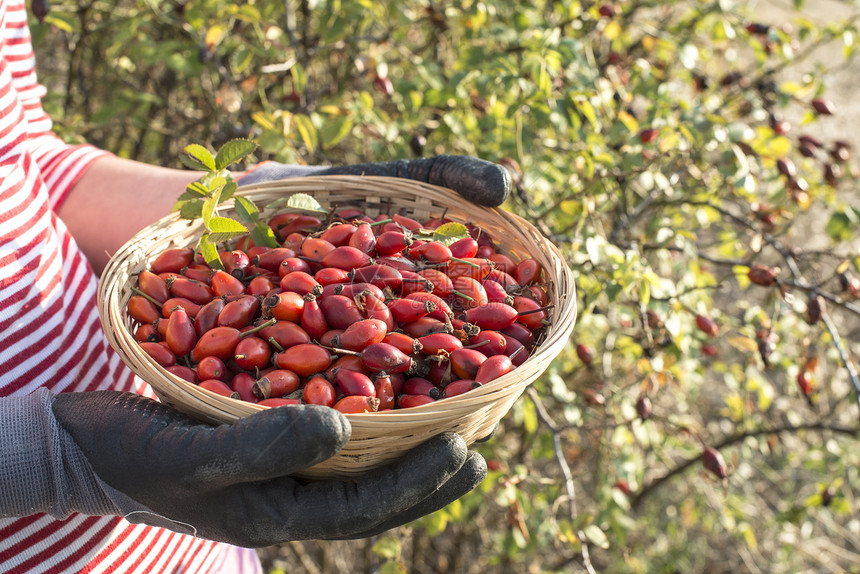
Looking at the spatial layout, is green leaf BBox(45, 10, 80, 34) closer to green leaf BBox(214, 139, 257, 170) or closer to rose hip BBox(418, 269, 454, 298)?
green leaf BBox(214, 139, 257, 170)

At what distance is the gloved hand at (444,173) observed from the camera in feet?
4.36

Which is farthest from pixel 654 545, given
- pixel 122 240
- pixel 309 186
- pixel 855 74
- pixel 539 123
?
pixel 855 74

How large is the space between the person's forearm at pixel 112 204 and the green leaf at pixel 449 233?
1.63 feet

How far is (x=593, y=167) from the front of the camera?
5.62 ft

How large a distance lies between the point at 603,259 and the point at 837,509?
115 centimetres

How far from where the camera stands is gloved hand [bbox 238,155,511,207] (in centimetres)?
133

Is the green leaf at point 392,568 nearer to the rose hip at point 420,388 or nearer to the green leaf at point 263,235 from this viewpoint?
the rose hip at point 420,388

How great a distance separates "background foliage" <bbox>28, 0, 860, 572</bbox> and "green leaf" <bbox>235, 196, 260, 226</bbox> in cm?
47

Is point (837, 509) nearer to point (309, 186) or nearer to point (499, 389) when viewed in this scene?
point (499, 389)

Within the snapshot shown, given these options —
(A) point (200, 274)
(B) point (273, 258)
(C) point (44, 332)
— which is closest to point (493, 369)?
(B) point (273, 258)

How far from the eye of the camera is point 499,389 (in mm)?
963

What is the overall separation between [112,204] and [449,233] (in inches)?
26.6

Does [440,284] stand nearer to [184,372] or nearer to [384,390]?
[384,390]

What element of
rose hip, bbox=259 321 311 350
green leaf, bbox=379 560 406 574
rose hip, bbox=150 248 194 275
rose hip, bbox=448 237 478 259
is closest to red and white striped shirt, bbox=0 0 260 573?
rose hip, bbox=150 248 194 275
